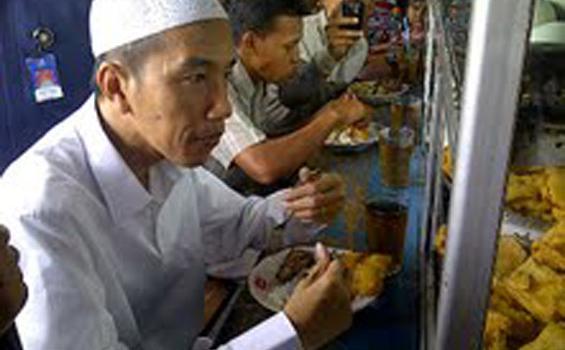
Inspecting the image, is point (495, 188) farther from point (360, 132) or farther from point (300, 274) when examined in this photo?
point (360, 132)

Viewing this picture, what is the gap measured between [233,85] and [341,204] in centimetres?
82

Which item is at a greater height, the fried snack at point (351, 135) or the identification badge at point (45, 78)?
the identification badge at point (45, 78)

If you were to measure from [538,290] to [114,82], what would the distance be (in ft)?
2.84

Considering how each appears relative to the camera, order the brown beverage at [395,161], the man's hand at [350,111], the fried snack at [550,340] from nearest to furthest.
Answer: the fried snack at [550,340] < the brown beverage at [395,161] < the man's hand at [350,111]

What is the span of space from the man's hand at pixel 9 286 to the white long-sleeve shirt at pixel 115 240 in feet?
1.53

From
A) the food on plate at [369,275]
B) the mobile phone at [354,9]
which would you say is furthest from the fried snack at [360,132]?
the mobile phone at [354,9]

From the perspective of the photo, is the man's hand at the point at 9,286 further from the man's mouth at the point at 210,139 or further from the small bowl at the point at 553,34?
the small bowl at the point at 553,34

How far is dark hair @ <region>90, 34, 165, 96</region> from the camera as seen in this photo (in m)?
1.14

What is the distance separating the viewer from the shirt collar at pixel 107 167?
125 centimetres

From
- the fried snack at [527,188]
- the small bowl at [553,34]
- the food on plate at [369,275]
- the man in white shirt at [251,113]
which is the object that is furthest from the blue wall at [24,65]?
the fried snack at [527,188]

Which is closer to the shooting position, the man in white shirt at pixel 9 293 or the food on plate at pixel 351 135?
the man in white shirt at pixel 9 293

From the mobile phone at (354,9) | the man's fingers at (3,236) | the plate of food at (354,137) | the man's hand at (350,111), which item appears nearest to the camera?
the man's fingers at (3,236)

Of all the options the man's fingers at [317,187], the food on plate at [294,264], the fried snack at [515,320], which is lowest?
the food on plate at [294,264]

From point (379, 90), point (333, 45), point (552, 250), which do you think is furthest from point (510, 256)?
point (333, 45)
